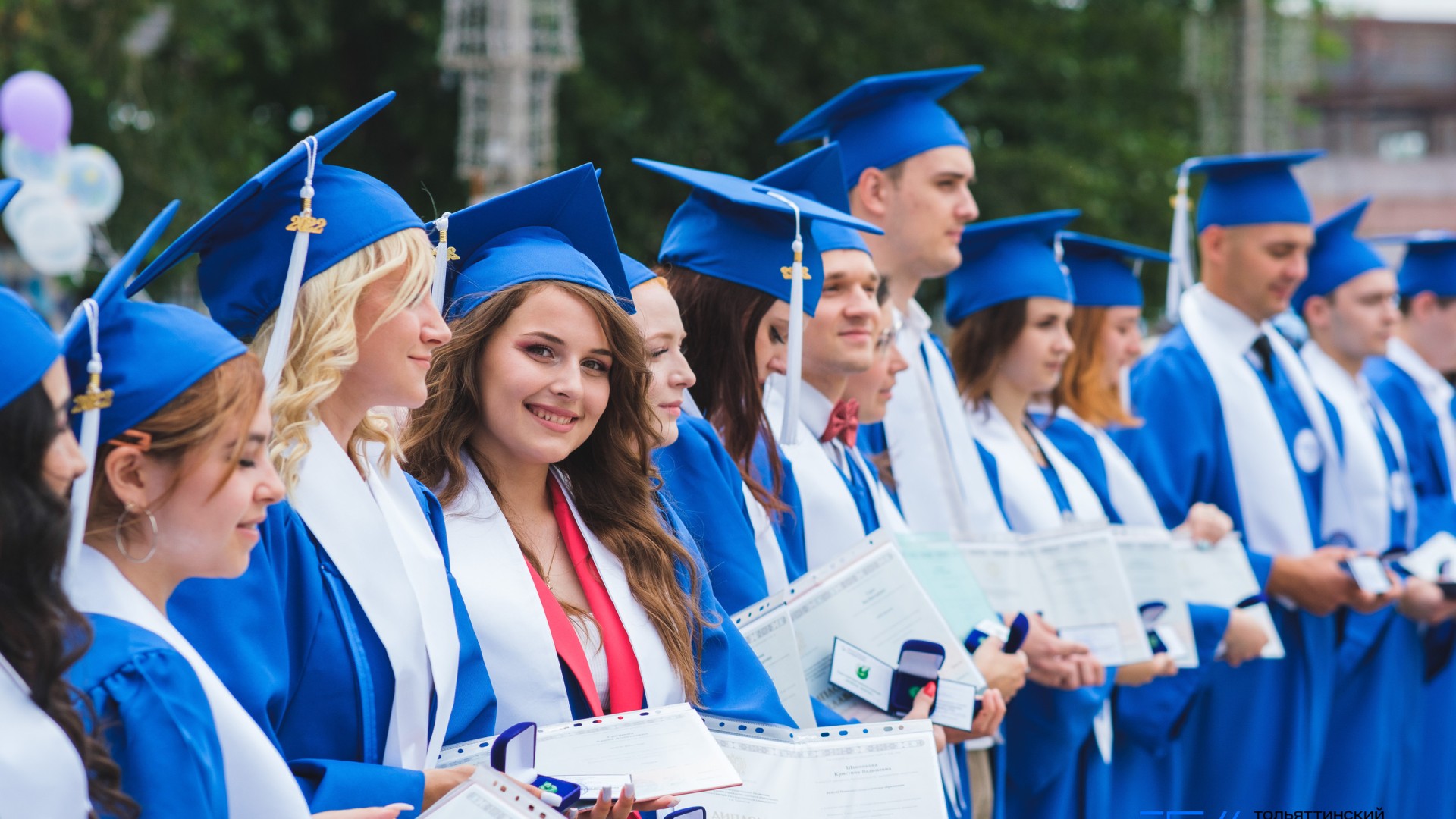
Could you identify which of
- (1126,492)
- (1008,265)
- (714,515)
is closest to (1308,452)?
(1126,492)

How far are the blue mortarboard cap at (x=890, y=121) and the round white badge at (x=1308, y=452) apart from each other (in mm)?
1977

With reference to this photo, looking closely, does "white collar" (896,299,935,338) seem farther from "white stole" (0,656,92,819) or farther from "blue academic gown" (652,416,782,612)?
"white stole" (0,656,92,819)

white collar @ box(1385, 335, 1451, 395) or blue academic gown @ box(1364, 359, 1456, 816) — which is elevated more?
white collar @ box(1385, 335, 1451, 395)

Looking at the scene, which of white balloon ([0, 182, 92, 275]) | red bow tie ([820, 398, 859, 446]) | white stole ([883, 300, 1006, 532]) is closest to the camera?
red bow tie ([820, 398, 859, 446])

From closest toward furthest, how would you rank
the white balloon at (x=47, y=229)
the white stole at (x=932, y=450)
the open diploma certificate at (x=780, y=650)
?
the open diploma certificate at (x=780, y=650) < the white stole at (x=932, y=450) < the white balloon at (x=47, y=229)

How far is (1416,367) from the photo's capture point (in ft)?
24.0

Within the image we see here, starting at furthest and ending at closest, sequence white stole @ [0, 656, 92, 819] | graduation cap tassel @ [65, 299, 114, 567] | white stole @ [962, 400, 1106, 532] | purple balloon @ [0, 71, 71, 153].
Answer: purple balloon @ [0, 71, 71, 153] < white stole @ [962, 400, 1106, 532] < graduation cap tassel @ [65, 299, 114, 567] < white stole @ [0, 656, 92, 819]

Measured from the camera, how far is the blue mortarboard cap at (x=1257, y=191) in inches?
235

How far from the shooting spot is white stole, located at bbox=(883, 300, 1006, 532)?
434 cm

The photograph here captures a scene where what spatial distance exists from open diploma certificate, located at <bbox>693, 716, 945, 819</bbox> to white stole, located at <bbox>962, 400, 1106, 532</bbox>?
1887mm

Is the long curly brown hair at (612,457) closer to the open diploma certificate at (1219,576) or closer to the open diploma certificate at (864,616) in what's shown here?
the open diploma certificate at (864,616)

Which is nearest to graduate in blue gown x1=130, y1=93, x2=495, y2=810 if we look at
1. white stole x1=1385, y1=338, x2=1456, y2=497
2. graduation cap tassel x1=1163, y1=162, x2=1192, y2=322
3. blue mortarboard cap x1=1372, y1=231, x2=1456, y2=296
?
graduation cap tassel x1=1163, y1=162, x2=1192, y2=322

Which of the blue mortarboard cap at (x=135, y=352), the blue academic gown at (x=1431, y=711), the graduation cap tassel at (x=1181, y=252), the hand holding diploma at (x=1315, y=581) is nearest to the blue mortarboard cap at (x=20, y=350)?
the blue mortarboard cap at (x=135, y=352)

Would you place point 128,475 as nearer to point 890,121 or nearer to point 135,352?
point 135,352
